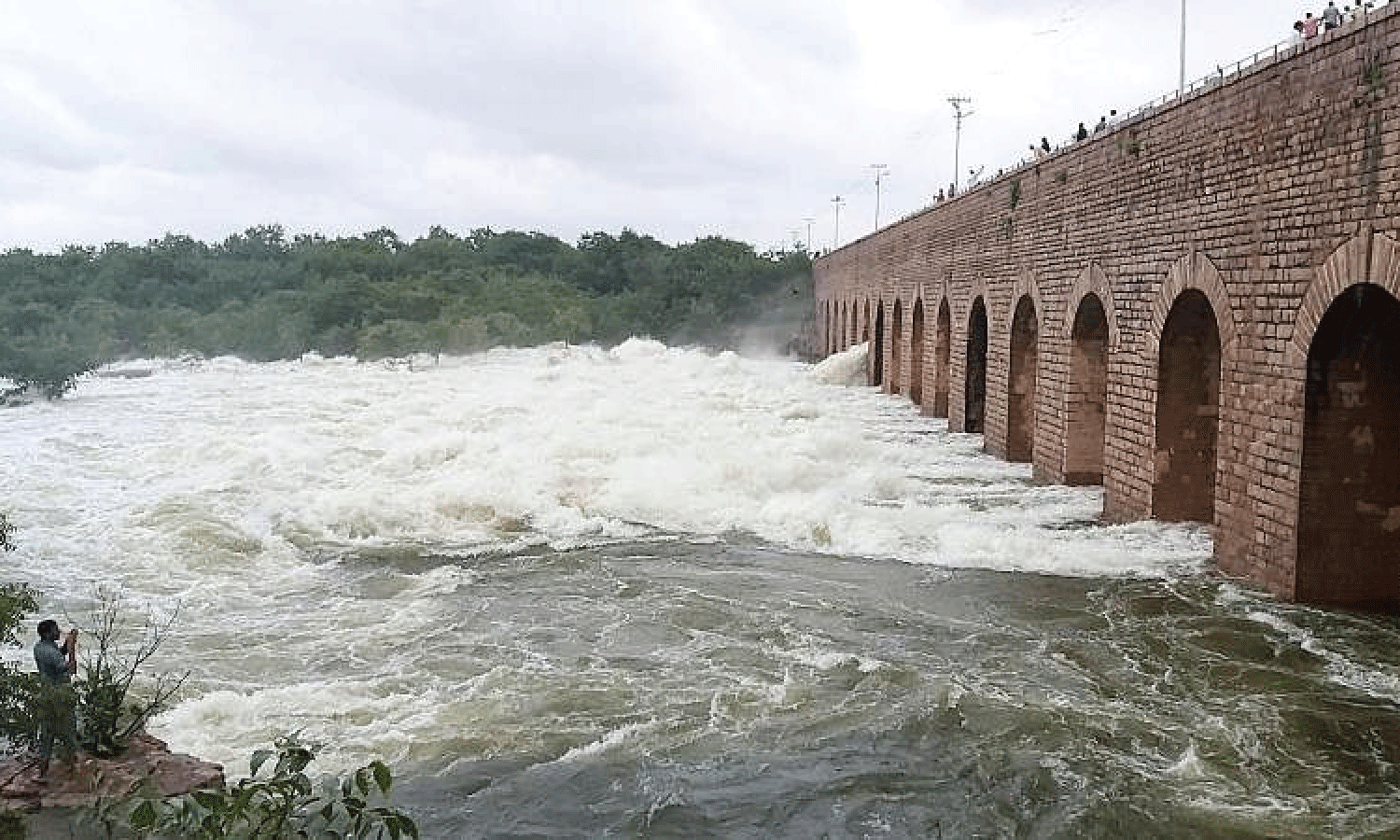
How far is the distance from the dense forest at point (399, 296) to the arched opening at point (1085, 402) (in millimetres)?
41655

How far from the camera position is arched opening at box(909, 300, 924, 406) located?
26328 mm

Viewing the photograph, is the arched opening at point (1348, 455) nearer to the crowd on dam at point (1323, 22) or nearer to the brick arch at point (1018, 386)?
the crowd on dam at point (1323, 22)

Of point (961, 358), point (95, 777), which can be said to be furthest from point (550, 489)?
point (961, 358)

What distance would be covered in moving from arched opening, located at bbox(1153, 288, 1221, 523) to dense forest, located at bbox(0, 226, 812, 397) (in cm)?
4431

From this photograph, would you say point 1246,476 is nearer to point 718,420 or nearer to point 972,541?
point 972,541

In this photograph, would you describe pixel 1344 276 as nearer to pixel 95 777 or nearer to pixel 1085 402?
pixel 1085 402

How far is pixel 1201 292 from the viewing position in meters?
10.7

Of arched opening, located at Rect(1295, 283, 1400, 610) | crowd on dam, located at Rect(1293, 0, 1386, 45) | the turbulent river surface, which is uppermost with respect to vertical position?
crowd on dam, located at Rect(1293, 0, 1386, 45)

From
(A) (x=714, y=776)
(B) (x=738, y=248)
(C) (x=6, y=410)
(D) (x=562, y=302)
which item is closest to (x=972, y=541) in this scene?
(A) (x=714, y=776)

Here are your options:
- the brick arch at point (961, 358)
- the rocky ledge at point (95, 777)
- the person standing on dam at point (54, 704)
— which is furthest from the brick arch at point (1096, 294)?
the person standing on dam at point (54, 704)

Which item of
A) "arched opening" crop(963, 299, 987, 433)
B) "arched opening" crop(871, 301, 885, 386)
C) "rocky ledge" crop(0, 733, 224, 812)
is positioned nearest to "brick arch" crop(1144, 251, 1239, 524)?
"arched opening" crop(963, 299, 987, 433)

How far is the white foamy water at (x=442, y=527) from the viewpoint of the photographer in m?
7.13

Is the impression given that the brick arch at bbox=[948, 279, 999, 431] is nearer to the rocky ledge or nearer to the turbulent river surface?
the turbulent river surface

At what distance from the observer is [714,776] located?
5969 millimetres
